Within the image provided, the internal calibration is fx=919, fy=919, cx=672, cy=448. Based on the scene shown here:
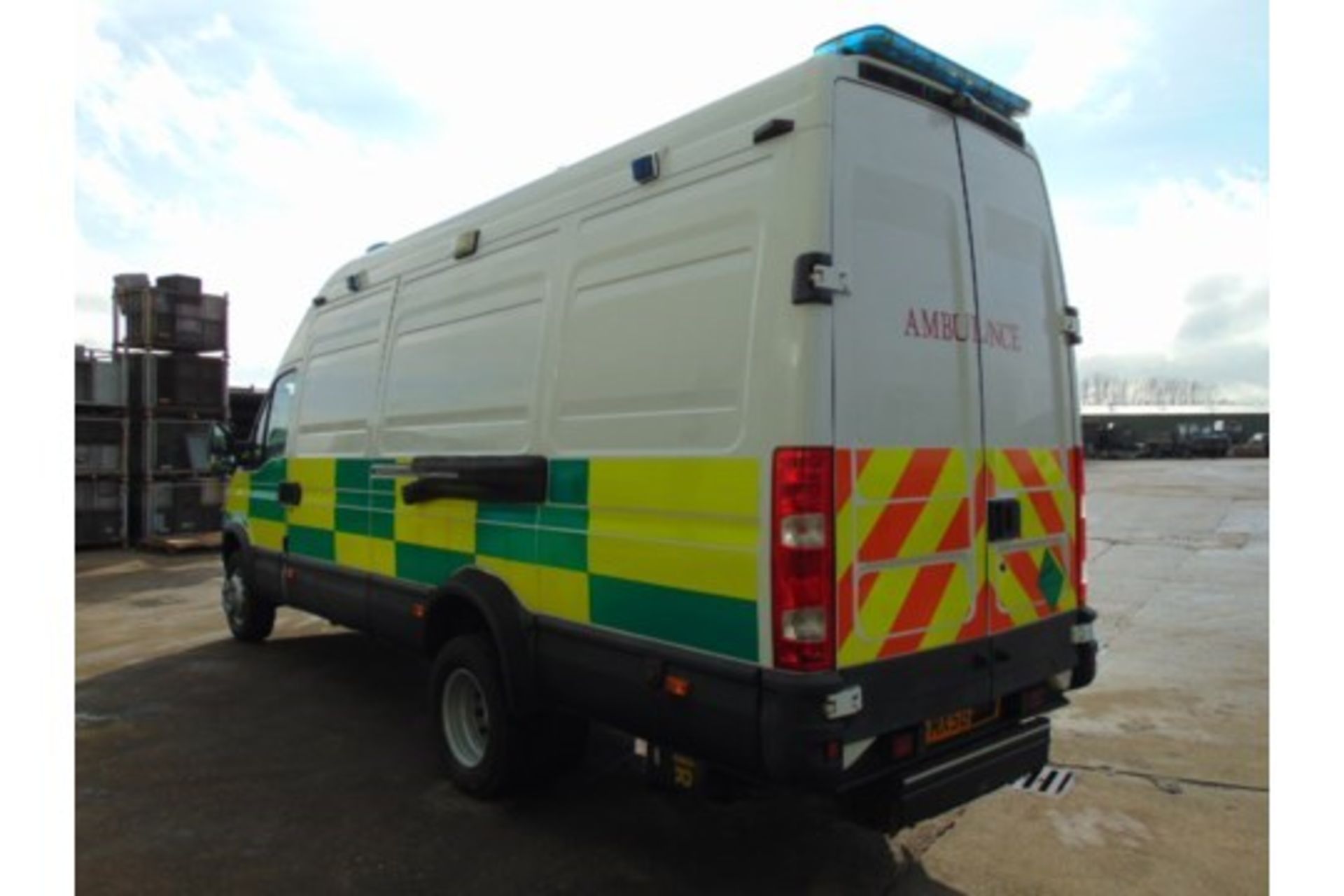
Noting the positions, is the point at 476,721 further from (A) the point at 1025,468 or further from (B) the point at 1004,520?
(A) the point at 1025,468

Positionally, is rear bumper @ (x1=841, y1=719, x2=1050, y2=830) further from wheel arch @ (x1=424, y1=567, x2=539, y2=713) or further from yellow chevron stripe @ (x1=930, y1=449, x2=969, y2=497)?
wheel arch @ (x1=424, y1=567, x2=539, y2=713)

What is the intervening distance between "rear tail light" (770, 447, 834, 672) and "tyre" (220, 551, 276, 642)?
5.42m

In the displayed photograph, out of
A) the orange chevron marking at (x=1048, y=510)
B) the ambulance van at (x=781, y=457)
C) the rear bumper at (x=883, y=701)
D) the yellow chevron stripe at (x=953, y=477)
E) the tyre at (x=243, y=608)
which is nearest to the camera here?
the rear bumper at (x=883, y=701)

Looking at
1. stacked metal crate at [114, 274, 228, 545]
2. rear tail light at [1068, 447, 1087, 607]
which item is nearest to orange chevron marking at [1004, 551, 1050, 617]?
rear tail light at [1068, 447, 1087, 607]

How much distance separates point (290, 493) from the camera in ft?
20.4

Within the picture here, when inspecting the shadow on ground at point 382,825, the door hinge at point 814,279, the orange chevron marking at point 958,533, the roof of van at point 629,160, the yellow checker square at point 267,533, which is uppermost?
the roof of van at point 629,160

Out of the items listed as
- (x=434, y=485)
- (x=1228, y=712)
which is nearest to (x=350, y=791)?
(x=434, y=485)

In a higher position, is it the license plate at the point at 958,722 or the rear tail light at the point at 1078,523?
the rear tail light at the point at 1078,523

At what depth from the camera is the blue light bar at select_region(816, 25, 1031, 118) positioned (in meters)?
3.12

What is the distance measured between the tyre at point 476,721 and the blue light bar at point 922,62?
2860 millimetres

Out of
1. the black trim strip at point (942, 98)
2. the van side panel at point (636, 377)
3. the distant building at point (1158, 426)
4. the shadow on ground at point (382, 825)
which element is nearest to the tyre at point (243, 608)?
the shadow on ground at point (382, 825)

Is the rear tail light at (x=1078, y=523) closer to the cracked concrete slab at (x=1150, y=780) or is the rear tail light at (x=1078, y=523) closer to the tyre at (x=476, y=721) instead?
the cracked concrete slab at (x=1150, y=780)

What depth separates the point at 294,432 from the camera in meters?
6.29

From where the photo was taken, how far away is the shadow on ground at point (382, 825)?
349cm
